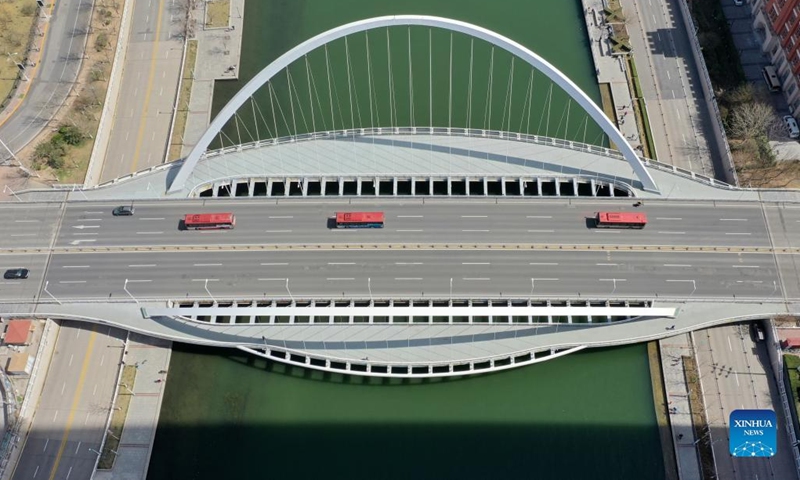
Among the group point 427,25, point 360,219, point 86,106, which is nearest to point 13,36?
point 86,106

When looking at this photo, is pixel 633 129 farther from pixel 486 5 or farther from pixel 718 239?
pixel 486 5

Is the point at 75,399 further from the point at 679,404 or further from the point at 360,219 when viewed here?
the point at 679,404

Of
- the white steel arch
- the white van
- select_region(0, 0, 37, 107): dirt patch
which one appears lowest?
the white steel arch

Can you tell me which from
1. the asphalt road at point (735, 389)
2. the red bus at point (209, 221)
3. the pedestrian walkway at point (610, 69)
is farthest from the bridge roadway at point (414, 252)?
the pedestrian walkway at point (610, 69)

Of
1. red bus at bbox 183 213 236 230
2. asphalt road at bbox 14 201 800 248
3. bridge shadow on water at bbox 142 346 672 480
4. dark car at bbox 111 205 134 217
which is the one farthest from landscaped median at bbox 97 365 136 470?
dark car at bbox 111 205 134 217

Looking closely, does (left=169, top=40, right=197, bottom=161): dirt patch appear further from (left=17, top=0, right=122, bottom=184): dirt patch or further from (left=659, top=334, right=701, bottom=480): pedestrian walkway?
(left=659, top=334, right=701, bottom=480): pedestrian walkway

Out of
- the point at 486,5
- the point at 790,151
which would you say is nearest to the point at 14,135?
the point at 486,5
